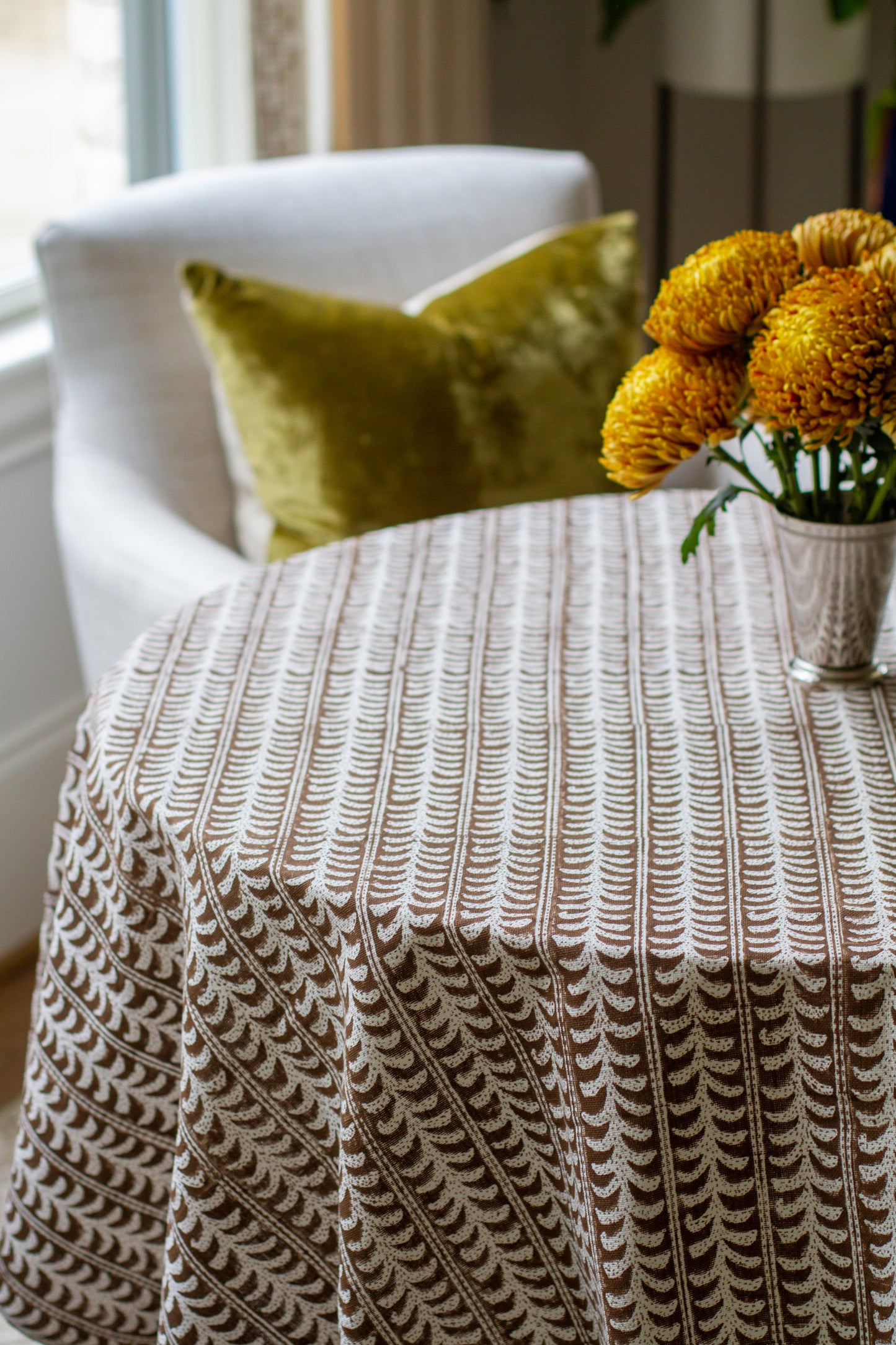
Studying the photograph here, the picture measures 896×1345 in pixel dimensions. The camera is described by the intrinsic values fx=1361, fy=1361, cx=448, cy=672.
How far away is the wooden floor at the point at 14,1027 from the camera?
1.68m

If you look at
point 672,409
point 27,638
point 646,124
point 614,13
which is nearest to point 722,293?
point 672,409

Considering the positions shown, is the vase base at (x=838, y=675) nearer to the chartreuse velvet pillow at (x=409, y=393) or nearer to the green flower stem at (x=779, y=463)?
the green flower stem at (x=779, y=463)

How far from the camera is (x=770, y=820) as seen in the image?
890mm

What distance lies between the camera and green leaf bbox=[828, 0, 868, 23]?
2445mm

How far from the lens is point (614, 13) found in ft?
8.65

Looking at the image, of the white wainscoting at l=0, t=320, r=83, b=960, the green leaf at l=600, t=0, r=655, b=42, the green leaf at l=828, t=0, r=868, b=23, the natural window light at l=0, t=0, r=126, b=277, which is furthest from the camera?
the green leaf at l=600, t=0, r=655, b=42

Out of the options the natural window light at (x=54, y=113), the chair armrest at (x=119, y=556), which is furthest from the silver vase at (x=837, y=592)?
the natural window light at (x=54, y=113)

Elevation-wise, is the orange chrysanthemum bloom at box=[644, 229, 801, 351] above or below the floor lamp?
below

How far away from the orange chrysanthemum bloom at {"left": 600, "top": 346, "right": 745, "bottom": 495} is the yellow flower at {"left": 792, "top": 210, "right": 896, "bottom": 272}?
0.09 m

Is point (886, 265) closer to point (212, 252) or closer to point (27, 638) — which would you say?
point (212, 252)

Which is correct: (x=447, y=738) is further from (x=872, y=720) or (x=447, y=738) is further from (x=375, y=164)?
(x=375, y=164)

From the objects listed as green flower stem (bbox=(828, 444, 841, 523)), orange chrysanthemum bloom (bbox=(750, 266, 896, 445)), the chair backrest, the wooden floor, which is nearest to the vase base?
green flower stem (bbox=(828, 444, 841, 523))

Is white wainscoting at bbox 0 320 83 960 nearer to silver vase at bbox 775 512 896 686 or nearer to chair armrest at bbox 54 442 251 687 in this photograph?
→ chair armrest at bbox 54 442 251 687

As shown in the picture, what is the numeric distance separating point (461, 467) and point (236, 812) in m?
0.74
